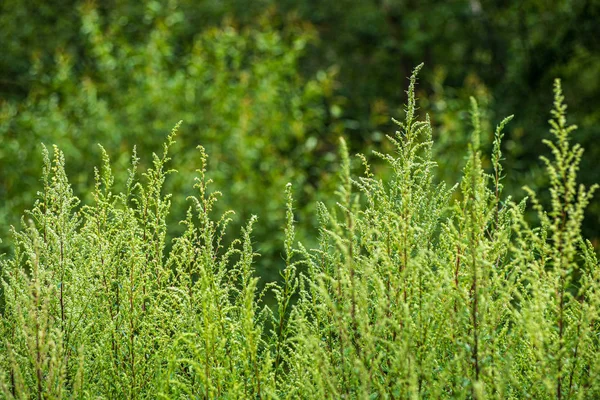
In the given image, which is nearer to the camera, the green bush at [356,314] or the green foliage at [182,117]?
the green bush at [356,314]

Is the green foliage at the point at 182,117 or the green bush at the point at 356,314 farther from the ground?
the green foliage at the point at 182,117

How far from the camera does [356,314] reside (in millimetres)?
1746

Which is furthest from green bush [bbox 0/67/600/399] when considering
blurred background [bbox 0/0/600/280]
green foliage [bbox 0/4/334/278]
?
green foliage [bbox 0/4/334/278]

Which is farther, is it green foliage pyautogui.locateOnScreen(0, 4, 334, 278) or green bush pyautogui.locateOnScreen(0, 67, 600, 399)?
green foliage pyautogui.locateOnScreen(0, 4, 334, 278)

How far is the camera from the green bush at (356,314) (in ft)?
5.68

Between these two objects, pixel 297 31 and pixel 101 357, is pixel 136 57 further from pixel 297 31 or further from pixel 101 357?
pixel 101 357

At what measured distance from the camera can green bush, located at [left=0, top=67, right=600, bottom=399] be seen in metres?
1.73

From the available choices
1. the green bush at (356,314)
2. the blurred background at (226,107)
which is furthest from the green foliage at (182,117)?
the green bush at (356,314)

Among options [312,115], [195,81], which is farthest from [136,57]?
[312,115]

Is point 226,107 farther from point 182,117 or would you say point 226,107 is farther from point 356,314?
point 356,314

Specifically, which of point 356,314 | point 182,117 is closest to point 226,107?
point 182,117

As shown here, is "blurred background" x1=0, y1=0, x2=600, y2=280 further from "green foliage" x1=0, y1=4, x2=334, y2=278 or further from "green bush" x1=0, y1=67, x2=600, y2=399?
"green bush" x1=0, y1=67, x2=600, y2=399

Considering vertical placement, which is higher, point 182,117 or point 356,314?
point 182,117

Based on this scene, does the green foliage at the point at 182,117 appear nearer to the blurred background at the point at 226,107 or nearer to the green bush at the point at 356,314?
the blurred background at the point at 226,107
